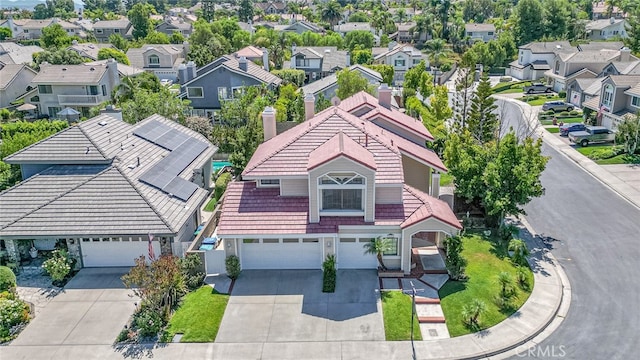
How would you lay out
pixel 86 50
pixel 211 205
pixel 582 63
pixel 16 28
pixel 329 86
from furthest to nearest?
pixel 16 28
pixel 86 50
pixel 582 63
pixel 329 86
pixel 211 205

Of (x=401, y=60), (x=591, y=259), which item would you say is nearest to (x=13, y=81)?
(x=401, y=60)

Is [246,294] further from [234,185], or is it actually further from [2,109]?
[2,109]

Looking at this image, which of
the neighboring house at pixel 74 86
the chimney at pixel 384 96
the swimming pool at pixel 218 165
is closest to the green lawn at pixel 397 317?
the chimney at pixel 384 96

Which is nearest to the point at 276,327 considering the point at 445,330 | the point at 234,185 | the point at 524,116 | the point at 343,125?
the point at 445,330

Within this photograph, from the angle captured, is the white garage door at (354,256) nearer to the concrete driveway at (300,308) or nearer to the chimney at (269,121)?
the concrete driveway at (300,308)

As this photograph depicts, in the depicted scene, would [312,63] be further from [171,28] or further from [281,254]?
[171,28]
